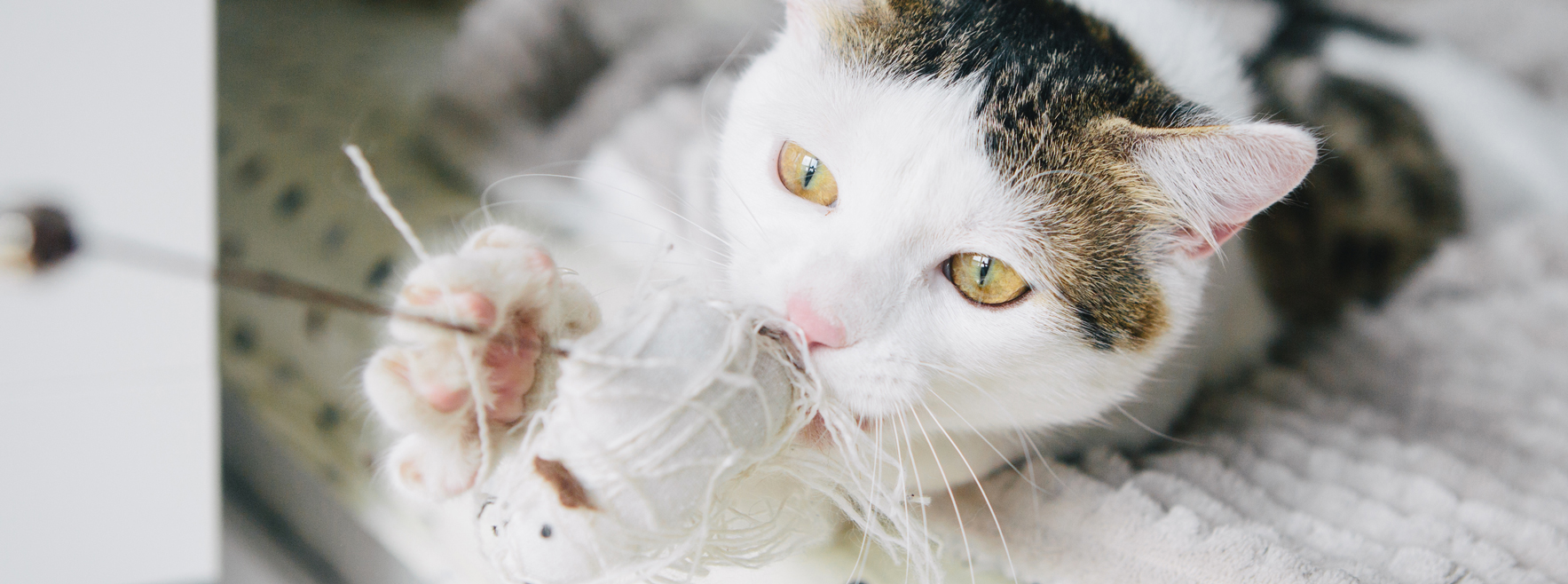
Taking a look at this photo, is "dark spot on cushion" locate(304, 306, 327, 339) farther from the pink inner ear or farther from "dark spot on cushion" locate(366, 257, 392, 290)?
the pink inner ear

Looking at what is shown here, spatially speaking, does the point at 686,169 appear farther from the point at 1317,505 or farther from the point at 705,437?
the point at 1317,505

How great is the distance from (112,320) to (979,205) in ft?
3.29

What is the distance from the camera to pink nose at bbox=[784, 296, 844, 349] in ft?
1.85

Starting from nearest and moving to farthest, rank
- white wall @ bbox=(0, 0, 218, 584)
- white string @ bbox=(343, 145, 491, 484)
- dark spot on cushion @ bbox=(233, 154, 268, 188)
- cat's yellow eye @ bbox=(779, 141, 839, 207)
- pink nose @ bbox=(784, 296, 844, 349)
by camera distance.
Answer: white string @ bbox=(343, 145, 491, 484) < pink nose @ bbox=(784, 296, 844, 349) < cat's yellow eye @ bbox=(779, 141, 839, 207) < white wall @ bbox=(0, 0, 218, 584) < dark spot on cushion @ bbox=(233, 154, 268, 188)

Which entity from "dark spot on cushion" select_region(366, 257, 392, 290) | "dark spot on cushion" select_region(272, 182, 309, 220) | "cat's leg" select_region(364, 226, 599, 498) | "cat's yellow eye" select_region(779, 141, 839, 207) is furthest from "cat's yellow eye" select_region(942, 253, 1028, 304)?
"dark spot on cushion" select_region(272, 182, 309, 220)

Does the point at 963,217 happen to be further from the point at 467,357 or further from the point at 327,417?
the point at 327,417

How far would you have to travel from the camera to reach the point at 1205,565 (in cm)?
64

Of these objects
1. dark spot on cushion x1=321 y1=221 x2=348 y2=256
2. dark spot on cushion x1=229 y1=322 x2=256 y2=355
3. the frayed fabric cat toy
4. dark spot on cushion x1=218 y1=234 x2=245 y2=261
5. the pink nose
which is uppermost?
dark spot on cushion x1=218 y1=234 x2=245 y2=261

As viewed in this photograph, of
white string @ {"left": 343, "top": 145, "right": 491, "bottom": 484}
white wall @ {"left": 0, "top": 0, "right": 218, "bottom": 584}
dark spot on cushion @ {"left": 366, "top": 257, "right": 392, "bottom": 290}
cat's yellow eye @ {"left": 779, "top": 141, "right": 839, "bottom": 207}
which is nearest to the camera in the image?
white string @ {"left": 343, "top": 145, "right": 491, "bottom": 484}

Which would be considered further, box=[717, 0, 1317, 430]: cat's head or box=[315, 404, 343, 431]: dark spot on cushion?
box=[315, 404, 343, 431]: dark spot on cushion

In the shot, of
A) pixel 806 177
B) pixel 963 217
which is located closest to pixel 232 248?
pixel 806 177

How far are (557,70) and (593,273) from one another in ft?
1.66

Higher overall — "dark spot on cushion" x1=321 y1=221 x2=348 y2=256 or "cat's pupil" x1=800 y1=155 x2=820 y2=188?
"dark spot on cushion" x1=321 y1=221 x2=348 y2=256

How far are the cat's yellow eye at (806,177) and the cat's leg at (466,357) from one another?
0.25 meters
